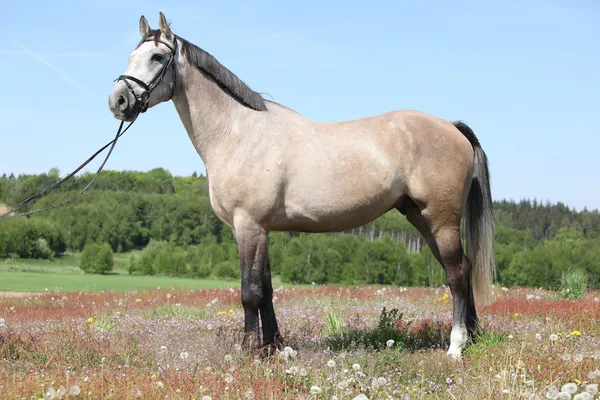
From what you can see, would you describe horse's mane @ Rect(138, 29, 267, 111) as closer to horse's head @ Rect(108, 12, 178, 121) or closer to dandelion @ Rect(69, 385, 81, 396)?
horse's head @ Rect(108, 12, 178, 121)

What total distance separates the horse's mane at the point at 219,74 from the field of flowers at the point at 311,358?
282 cm

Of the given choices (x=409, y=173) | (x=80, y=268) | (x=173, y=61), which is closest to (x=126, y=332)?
(x=173, y=61)

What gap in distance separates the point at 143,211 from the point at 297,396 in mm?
91994

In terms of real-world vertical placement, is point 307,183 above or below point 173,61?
below

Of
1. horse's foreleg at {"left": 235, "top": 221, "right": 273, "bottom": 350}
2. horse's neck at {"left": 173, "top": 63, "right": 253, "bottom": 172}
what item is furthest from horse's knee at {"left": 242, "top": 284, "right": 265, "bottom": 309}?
horse's neck at {"left": 173, "top": 63, "right": 253, "bottom": 172}

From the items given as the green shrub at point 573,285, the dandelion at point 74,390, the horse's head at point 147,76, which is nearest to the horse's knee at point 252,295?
the horse's head at point 147,76

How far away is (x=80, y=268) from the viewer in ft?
209

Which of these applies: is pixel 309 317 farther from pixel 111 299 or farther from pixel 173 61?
pixel 111 299

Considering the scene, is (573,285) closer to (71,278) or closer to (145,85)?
(145,85)

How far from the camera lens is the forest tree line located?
6838 cm

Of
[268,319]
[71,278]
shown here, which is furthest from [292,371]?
[71,278]

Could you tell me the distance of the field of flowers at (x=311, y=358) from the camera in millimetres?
4254

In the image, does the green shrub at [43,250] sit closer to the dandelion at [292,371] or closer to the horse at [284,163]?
the horse at [284,163]

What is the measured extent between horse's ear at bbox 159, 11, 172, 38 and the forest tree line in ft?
169
